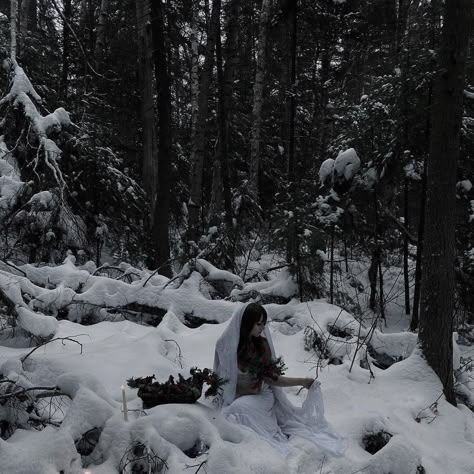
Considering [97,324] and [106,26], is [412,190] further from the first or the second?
[106,26]

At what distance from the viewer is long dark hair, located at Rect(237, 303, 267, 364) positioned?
13.3 ft

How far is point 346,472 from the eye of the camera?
356 cm

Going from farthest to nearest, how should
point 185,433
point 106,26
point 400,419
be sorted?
point 106,26
point 400,419
point 185,433

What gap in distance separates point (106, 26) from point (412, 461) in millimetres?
11808

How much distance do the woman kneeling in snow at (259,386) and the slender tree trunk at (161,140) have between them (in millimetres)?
4339

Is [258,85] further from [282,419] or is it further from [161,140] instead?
[282,419]

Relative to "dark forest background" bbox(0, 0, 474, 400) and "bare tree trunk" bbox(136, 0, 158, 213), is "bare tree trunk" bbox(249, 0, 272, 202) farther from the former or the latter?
"bare tree trunk" bbox(136, 0, 158, 213)

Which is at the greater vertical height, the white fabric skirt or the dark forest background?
the dark forest background

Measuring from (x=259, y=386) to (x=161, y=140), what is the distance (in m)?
5.29

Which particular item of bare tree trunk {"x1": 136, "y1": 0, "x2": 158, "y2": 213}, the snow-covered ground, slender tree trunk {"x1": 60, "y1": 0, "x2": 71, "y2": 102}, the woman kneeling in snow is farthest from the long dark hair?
slender tree trunk {"x1": 60, "y1": 0, "x2": 71, "y2": 102}

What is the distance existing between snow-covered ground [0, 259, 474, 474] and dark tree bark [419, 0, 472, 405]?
25cm

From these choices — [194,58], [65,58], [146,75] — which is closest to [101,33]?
[65,58]

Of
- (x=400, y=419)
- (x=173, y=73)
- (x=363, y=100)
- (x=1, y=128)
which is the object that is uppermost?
(x=173, y=73)

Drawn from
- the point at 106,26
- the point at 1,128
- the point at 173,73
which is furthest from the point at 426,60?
the point at 173,73
